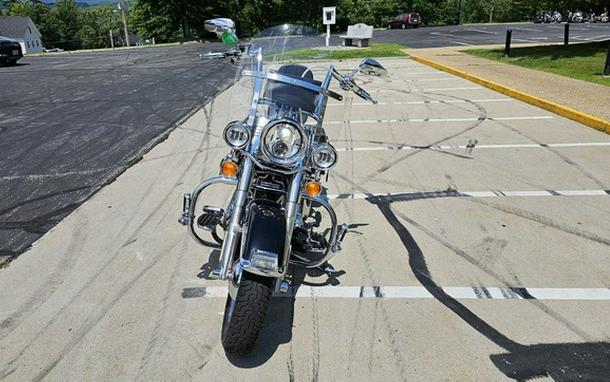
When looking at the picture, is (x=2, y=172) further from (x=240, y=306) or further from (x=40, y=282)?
(x=240, y=306)

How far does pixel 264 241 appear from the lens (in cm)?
283

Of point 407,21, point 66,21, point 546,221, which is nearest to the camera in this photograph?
point 546,221

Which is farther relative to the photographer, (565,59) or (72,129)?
(565,59)

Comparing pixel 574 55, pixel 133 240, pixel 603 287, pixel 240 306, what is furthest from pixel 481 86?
pixel 240 306

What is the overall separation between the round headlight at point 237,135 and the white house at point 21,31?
77.8 m

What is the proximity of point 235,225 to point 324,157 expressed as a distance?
732 mm

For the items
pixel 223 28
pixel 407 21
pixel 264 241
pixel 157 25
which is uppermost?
pixel 157 25

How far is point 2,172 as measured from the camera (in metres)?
6.30

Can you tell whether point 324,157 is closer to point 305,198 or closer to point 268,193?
point 305,198

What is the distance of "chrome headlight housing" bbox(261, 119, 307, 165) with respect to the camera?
2.92 metres

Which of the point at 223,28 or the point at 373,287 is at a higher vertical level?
the point at 223,28

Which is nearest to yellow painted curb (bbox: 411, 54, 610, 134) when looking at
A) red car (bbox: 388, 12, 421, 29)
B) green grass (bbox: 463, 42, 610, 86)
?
green grass (bbox: 463, 42, 610, 86)

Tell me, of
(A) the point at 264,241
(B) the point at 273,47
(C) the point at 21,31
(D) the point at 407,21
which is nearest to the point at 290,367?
(A) the point at 264,241

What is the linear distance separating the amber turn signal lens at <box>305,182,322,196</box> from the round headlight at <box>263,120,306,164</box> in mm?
269
